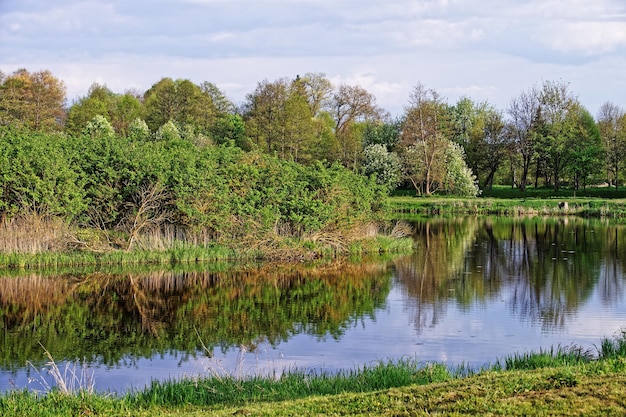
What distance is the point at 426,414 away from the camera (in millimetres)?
7957

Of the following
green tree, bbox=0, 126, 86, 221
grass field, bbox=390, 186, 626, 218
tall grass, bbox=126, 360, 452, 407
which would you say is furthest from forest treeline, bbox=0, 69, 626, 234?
tall grass, bbox=126, 360, 452, 407

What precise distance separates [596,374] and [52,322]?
13.6 meters

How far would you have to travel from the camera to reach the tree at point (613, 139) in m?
70.9

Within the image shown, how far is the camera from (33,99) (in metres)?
76.0

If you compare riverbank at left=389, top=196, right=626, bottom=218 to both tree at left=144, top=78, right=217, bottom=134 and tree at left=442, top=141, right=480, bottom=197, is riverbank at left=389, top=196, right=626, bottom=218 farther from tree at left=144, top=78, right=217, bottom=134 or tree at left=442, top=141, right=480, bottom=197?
tree at left=144, top=78, right=217, bottom=134

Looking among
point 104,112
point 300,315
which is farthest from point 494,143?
point 300,315

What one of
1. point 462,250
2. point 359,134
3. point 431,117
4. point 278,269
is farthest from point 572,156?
point 278,269

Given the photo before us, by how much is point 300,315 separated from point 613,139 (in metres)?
62.4

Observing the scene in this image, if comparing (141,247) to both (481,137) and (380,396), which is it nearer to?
(380,396)

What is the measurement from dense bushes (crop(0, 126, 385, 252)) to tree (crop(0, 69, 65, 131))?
37167mm

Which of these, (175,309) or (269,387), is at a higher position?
(269,387)

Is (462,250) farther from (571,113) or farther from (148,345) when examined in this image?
(571,113)

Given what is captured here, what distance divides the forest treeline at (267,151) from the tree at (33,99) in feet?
0.67

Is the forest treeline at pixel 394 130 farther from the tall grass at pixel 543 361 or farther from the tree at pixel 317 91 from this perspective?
the tall grass at pixel 543 361
